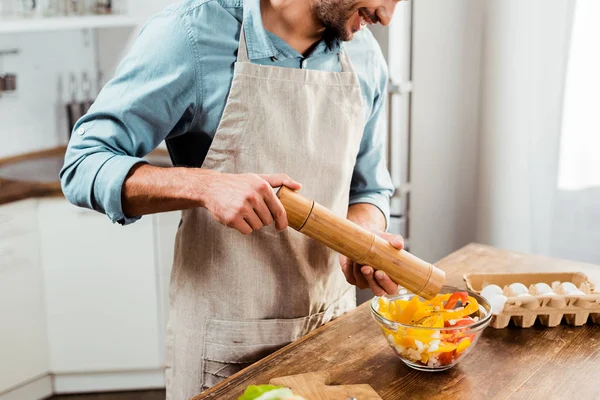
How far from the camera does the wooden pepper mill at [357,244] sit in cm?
105

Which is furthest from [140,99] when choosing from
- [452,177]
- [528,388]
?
[452,177]

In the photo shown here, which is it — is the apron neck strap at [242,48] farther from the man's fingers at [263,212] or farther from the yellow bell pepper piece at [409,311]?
the yellow bell pepper piece at [409,311]

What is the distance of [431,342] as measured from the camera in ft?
3.43

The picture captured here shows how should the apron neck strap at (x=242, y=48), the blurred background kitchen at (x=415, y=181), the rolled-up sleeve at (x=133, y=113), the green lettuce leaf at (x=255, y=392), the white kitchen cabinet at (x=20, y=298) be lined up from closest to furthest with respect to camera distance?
Result: 1. the green lettuce leaf at (x=255, y=392)
2. the rolled-up sleeve at (x=133, y=113)
3. the apron neck strap at (x=242, y=48)
4. the blurred background kitchen at (x=415, y=181)
5. the white kitchen cabinet at (x=20, y=298)

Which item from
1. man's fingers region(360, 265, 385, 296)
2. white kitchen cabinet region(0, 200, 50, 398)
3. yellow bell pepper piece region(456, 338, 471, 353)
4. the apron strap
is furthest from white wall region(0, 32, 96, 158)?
yellow bell pepper piece region(456, 338, 471, 353)

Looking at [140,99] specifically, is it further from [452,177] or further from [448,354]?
[452,177]

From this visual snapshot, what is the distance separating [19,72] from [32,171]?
0.49m

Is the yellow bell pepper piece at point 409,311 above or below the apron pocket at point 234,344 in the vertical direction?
above

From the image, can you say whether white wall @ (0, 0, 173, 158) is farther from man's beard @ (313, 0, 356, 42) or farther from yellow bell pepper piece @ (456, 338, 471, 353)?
yellow bell pepper piece @ (456, 338, 471, 353)

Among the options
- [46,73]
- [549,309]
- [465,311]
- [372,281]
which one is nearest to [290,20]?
[372,281]

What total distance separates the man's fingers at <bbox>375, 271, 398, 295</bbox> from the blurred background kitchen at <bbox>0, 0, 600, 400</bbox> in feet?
4.32

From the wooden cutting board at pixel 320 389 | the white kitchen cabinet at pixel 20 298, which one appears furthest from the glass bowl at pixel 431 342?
the white kitchen cabinet at pixel 20 298

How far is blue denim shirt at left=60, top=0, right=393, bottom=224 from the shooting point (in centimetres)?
110

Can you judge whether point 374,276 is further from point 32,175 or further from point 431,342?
point 32,175
